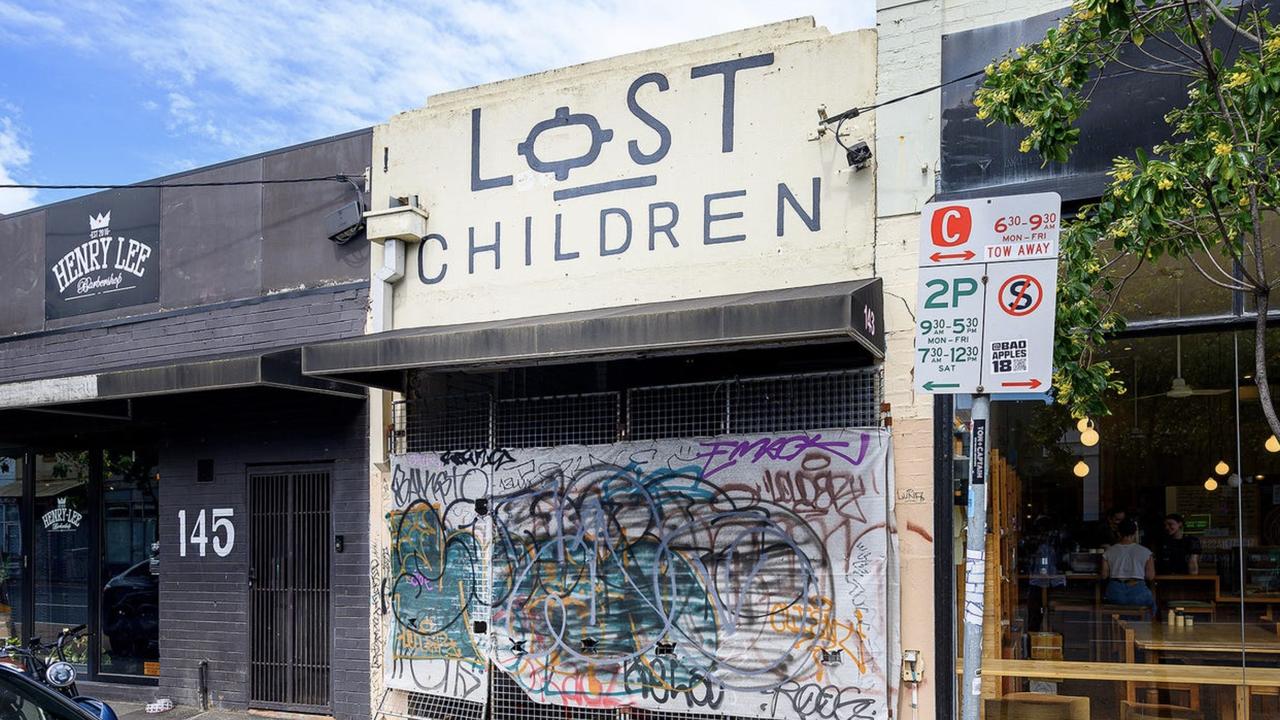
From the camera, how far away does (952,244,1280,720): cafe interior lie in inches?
271

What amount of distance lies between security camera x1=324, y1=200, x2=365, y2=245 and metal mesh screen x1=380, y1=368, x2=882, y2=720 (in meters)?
1.64

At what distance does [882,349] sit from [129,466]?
26.5ft

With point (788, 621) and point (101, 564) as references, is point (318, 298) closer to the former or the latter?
point (101, 564)

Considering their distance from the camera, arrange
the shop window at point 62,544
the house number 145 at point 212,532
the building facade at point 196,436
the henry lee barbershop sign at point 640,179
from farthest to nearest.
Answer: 1. the shop window at point 62,544
2. the house number 145 at point 212,532
3. the building facade at point 196,436
4. the henry lee barbershop sign at point 640,179

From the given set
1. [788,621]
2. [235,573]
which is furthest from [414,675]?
[788,621]

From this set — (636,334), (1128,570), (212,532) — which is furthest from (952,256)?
(212,532)

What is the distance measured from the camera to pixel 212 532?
399 inches

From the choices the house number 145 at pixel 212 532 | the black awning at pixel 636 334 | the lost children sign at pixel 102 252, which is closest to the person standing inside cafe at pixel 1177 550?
the black awning at pixel 636 334

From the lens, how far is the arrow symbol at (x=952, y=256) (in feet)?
13.7

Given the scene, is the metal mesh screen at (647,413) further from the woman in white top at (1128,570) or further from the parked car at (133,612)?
the parked car at (133,612)

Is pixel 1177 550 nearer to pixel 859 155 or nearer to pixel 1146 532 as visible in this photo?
pixel 1146 532

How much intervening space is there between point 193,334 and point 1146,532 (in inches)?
337

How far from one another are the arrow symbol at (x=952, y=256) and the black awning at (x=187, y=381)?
583cm

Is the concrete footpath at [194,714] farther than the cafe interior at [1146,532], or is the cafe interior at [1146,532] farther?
the concrete footpath at [194,714]
